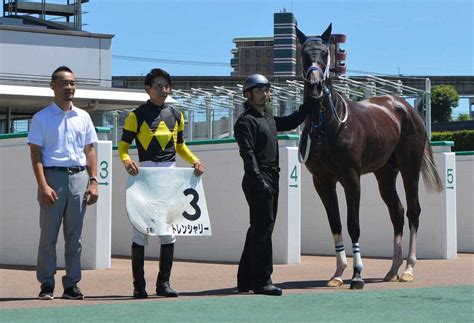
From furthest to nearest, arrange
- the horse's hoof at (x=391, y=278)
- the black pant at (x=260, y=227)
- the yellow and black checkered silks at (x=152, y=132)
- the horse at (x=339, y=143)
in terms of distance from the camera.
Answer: the horse's hoof at (x=391, y=278) → the horse at (x=339, y=143) → the black pant at (x=260, y=227) → the yellow and black checkered silks at (x=152, y=132)

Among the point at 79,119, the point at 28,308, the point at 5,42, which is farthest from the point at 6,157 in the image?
the point at 5,42

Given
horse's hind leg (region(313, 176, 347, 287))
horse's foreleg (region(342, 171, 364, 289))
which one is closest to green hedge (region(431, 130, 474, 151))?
horse's hind leg (region(313, 176, 347, 287))

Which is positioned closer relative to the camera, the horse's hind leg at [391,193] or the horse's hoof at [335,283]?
the horse's hoof at [335,283]

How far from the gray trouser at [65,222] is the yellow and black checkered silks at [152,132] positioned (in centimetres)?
58

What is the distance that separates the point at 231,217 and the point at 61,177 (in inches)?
278

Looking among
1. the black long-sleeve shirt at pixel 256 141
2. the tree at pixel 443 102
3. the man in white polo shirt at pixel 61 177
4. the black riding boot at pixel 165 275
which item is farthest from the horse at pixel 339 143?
the tree at pixel 443 102

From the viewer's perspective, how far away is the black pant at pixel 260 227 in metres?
9.84

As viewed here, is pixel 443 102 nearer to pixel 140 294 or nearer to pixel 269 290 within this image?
pixel 269 290

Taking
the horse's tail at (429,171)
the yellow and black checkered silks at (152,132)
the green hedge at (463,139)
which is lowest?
the horse's tail at (429,171)

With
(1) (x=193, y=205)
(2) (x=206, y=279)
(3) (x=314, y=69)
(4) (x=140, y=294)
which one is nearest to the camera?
(4) (x=140, y=294)

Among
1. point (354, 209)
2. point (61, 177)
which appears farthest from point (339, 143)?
point (61, 177)

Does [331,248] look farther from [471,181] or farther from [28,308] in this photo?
[28,308]

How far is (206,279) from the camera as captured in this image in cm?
1222

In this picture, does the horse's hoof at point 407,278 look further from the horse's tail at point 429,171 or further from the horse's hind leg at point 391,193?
the horse's tail at point 429,171
